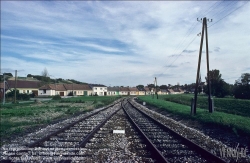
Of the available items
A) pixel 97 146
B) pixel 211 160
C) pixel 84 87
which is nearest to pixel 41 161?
pixel 97 146

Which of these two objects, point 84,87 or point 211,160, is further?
point 84,87

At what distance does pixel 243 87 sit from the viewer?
3756 centimetres

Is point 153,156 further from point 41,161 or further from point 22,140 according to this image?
point 22,140

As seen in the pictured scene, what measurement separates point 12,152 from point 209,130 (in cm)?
899

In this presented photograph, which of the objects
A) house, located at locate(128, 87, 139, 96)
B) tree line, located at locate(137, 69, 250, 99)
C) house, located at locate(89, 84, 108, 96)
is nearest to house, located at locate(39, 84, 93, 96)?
house, located at locate(89, 84, 108, 96)

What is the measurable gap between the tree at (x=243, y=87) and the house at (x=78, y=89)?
262 ft

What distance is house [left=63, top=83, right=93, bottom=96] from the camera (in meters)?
109

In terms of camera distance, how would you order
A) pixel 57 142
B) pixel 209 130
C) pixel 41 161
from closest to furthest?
pixel 41 161
pixel 57 142
pixel 209 130

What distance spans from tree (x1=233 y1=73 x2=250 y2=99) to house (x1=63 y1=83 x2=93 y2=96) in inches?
3145

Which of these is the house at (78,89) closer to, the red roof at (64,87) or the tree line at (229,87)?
the red roof at (64,87)


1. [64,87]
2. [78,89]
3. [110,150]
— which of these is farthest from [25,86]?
[110,150]

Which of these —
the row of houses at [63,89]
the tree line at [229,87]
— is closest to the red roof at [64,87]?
the row of houses at [63,89]

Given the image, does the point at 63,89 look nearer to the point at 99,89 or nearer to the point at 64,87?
the point at 64,87

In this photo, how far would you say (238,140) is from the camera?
9.79 m
